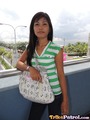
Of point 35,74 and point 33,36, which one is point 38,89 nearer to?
point 35,74

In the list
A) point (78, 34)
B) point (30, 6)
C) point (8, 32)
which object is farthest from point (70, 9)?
point (8, 32)

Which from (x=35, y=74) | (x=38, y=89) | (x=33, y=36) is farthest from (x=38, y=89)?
(x=33, y=36)

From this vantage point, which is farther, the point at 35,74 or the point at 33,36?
the point at 33,36

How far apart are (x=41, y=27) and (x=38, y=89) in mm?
407

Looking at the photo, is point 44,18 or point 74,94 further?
point 74,94

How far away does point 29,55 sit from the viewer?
4.42ft

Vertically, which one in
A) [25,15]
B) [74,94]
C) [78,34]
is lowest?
[74,94]

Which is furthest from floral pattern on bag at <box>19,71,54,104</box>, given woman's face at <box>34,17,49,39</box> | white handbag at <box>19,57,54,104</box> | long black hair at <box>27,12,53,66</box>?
woman's face at <box>34,17,49,39</box>

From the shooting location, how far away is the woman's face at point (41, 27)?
131 cm

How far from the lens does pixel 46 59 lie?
4.21 feet

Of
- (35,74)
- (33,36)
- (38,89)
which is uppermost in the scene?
(33,36)

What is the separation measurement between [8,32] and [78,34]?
0.85 m

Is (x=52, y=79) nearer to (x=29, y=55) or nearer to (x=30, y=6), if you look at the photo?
(x=29, y=55)

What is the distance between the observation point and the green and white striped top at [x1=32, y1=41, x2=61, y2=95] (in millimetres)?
1280
